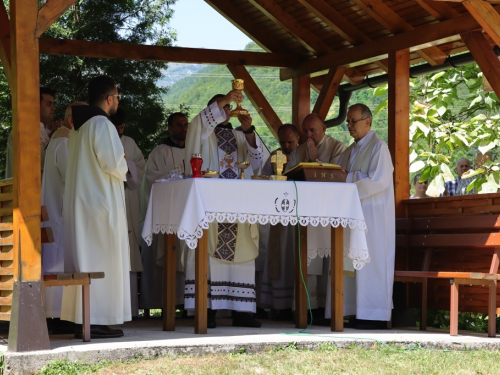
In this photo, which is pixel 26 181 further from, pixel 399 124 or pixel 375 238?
pixel 399 124

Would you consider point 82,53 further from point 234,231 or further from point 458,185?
point 458,185

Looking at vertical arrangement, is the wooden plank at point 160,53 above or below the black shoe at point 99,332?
above

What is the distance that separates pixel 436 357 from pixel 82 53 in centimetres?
594

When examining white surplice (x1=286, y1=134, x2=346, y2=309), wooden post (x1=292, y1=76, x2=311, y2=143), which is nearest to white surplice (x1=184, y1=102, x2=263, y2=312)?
white surplice (x1=286, y1=134, x2=346, y2=309)

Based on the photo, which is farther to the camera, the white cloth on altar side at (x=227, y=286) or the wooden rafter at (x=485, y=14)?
the wooden rafter at (x=485, y=14)

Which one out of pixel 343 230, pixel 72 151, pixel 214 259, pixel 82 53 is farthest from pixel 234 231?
pixel 82 53

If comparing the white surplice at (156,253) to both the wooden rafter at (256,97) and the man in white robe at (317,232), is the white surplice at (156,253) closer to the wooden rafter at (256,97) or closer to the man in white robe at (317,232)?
the man in white robe at (317,232)

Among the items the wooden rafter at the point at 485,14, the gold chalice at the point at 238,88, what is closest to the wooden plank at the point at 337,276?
the gold chalice at the point at 238,88

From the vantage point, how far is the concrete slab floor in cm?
567

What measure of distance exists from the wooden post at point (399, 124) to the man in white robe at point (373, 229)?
3.35ft

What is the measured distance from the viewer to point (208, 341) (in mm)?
6164

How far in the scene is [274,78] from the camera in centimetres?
4469

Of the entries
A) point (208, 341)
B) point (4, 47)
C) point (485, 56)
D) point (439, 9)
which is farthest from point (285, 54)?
point (208, 341)

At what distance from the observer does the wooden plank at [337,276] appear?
23.5 feet
